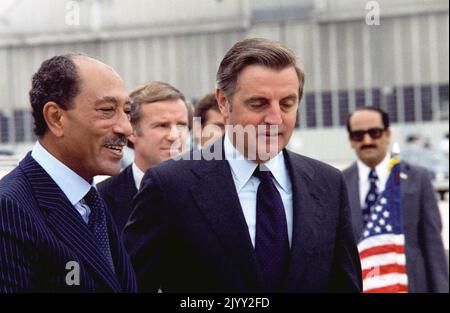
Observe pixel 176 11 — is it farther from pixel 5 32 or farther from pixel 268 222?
pixel 268 222

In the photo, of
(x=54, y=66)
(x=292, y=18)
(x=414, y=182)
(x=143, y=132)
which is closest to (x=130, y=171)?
(x=143, y=132)

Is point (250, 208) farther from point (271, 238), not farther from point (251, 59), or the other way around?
point (251, 59)

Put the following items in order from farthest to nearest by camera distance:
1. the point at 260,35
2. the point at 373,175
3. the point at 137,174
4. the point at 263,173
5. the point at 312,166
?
1. the point at 260,35
2. the point at 373,175
3. the point at 137,174
4. the point at 312,166
5. the point at 263,173

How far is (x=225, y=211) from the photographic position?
7.11 feet

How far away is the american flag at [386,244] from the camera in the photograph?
393cm

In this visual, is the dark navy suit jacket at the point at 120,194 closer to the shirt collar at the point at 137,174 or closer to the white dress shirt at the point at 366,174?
the shirt collar at the point at 137,174

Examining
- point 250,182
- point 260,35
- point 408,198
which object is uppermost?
point 260,35

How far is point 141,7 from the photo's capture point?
2695cm

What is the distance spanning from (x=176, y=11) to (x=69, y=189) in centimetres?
2578

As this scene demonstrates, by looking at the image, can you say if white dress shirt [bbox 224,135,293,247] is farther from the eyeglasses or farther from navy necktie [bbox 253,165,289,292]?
the eyeglasses

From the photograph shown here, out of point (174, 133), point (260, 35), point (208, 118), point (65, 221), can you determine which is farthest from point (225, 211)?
point (260, 35)

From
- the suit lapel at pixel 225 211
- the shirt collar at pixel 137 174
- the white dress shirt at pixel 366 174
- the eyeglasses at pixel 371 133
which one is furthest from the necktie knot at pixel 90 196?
the eyeglasses at pixel 371 133

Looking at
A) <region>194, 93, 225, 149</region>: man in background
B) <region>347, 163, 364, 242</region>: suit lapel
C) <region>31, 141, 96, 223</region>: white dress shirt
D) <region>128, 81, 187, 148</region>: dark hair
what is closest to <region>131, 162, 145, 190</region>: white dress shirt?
<region>128, 81, 187, 148</region>: dark hair

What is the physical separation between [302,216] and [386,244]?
1.97 metres
